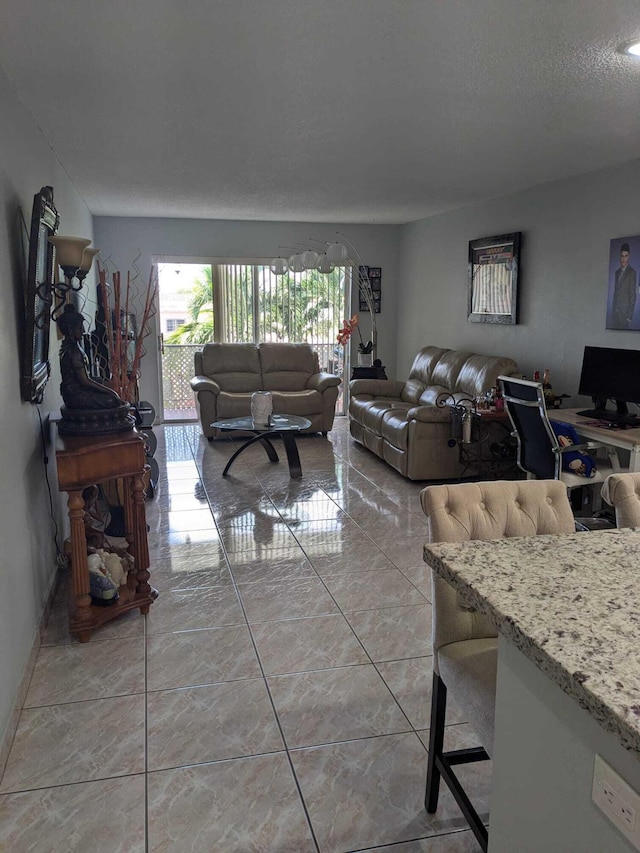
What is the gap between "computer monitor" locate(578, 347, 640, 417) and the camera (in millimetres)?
4043

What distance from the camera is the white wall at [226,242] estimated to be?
750cm

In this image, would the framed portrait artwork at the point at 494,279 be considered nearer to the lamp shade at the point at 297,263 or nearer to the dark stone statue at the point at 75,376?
the lamp shade at the point at 297,263

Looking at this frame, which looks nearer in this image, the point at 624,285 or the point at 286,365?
the point at 624,285

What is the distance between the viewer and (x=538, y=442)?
3898mm

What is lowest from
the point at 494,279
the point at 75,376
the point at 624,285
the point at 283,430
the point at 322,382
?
the point at 283,430

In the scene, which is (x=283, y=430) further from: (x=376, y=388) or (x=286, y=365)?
(x=286, y=365)

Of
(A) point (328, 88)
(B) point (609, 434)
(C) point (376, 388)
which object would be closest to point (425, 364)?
(C) point (376, 388)

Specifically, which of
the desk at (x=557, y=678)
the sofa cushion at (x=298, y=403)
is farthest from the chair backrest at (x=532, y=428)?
the sofa cushion at (x=298, y=403)

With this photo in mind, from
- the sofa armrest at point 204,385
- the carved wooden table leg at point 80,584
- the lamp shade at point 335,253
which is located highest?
the lamp shade at point 335,253

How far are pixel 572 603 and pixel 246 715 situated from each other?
1.56 metres

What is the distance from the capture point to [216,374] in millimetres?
7336

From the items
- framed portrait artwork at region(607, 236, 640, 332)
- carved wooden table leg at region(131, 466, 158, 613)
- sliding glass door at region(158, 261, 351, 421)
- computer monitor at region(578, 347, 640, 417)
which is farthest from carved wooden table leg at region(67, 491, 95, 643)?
sliding glass door at region(158, 261, 351, 421)

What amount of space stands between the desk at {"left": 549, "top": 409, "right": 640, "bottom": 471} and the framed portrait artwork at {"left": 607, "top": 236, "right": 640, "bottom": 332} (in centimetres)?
72

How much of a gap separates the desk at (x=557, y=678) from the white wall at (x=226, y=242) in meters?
6.91
